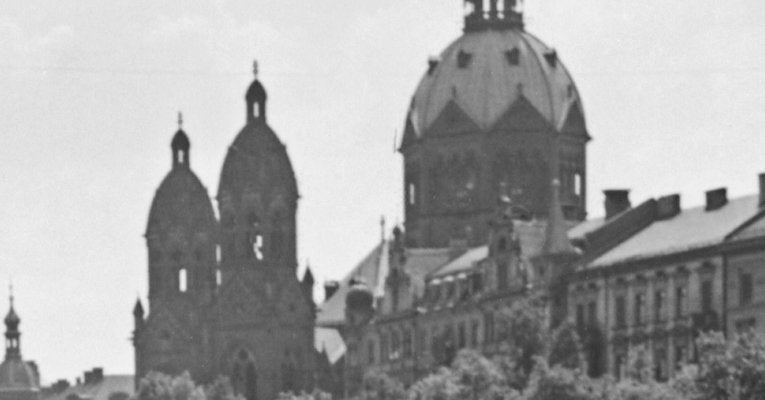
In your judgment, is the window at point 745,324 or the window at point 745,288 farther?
the window at point 745,288

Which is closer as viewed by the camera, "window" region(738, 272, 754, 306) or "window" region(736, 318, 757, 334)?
"window" region(736, 318, 757, 334)

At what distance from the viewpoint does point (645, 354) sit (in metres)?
194

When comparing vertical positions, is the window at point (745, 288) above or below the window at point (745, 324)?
above

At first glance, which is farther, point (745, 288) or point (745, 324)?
point (745, 288)

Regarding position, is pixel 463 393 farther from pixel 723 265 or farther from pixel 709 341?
pixel 709 341

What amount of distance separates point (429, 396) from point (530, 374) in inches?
231

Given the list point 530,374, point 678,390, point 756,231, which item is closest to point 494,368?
point 530,374

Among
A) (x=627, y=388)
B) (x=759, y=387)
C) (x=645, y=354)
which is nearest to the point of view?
(x=759, y=387)

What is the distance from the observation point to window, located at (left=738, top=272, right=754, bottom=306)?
648ft

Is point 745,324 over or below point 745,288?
below

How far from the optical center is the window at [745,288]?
7771 inches

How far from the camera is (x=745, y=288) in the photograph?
649 feet

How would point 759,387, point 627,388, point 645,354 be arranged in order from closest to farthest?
→ point 759,387 → point 627,388 → point 645,354

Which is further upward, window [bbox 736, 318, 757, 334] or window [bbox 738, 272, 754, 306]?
window [bbox 738, 272, 754, 306]
